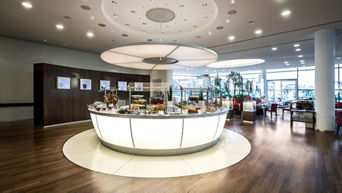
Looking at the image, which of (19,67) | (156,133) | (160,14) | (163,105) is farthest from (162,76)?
(156,133)

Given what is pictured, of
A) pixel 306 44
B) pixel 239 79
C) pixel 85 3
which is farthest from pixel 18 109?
pixel 306 44

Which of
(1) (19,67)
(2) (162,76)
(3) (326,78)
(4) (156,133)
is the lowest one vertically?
(4) (156,133)

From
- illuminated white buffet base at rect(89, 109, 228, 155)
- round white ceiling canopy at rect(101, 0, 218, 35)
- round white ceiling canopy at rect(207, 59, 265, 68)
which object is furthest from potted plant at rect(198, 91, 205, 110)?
round white ceiling canopy at rect(207, 59, 265, 68)

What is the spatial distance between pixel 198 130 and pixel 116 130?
184cm

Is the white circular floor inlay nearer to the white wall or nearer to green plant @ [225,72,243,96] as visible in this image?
the white wall

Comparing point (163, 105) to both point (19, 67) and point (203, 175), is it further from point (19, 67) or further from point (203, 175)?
point (19, 67)

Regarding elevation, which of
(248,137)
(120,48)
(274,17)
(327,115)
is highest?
(274,17)

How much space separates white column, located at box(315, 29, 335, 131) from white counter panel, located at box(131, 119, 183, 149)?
626cm

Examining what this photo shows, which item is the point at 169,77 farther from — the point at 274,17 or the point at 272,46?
the point at 274,17

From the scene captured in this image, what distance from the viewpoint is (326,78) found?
6.12m

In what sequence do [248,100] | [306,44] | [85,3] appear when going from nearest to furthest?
[85,3] < [306,44] < [248,100]

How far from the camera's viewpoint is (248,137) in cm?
529

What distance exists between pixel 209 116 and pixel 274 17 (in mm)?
4055

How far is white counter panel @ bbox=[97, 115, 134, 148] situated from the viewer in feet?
11.3
